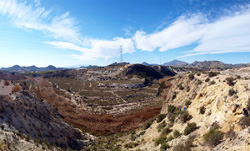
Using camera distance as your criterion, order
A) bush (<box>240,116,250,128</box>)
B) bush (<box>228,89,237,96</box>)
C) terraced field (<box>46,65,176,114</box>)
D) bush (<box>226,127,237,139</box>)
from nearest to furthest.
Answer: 1. bush (<box>226,127,237,139</box>)
2. bush (<box>240,116,250,128</box>)
3. bush (<box>228,89,237,96</box>)
4. terraced field (<box>46,65,176,114</box>)

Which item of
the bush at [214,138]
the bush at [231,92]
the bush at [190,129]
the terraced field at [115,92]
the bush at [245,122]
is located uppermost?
the bush at [231,92]

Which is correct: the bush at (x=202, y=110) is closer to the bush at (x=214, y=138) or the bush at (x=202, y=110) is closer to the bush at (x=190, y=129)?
the bush at (x=190, y=129)

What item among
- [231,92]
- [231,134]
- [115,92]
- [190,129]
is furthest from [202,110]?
[115,92]

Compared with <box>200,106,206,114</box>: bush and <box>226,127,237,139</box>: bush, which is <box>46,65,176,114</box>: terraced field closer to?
<box>200,106,206,114</box>: bush

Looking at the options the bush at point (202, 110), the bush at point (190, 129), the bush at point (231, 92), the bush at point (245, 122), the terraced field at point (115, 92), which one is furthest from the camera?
the terraced field at point (115, 92)

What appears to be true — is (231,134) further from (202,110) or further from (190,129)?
(202,110)

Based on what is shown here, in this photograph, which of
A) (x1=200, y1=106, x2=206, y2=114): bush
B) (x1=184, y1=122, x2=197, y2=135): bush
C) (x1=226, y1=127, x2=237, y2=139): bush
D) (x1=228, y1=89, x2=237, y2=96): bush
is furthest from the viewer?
(x1=200, y1=106, x2=206, y2=114): bush

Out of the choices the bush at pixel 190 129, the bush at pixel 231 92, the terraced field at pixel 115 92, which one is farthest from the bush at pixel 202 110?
the terraced field at pixel 115 92

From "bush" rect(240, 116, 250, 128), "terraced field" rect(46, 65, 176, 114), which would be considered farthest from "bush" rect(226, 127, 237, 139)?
"terraced field" rect(46, 65, 176, 114)

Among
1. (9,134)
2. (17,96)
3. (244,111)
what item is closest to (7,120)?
(9,134)

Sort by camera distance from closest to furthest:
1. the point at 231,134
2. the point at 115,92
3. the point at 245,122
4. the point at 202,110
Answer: the point at 231,134 < the point at 245,122 < the point at 202,110 < the point at 115,92

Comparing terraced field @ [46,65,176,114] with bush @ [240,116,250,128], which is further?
terraced field @ [46,65,176,114]

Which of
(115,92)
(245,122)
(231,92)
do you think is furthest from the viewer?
(115,92)

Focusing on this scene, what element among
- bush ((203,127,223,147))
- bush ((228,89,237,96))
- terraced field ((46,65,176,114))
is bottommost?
terraced field ((46,65,176,114))
